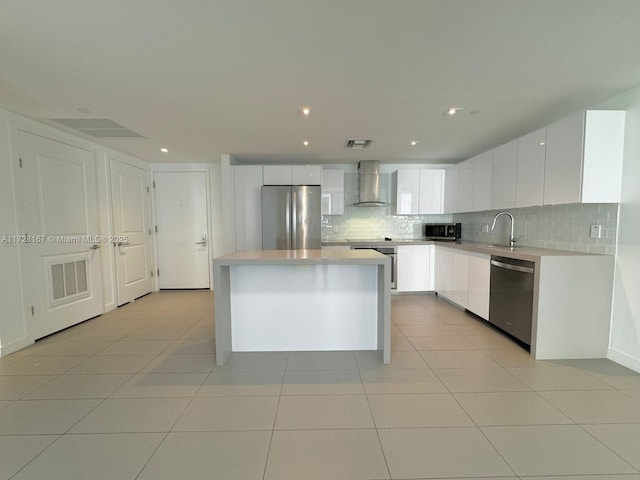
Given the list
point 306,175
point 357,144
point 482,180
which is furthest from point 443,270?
point 306,175

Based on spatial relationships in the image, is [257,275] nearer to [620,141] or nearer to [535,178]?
[535,178]

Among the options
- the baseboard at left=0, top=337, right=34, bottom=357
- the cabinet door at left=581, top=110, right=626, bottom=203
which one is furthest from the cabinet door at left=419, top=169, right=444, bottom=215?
the baseboard at left=0, top=337, right=34, bottom=357

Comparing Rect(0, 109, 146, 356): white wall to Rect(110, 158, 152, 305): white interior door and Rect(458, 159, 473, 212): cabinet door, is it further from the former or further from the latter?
Rect(458, 159, 473, 212): cabinet door

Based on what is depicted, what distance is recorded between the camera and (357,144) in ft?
12.2

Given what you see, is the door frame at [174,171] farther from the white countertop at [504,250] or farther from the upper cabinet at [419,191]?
the upper cabinet at [419,191]

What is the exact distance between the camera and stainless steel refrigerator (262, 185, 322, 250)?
163 inches

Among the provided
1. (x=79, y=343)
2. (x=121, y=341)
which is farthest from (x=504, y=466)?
(x=79, y=343)

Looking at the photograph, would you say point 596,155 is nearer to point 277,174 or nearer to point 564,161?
point 564,161

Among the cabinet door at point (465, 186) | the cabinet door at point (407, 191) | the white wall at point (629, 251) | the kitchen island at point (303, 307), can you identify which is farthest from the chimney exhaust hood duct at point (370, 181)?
the white wall at point (629, 251)

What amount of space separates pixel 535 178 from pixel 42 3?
12.6ft

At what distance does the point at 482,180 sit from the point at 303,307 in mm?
2962

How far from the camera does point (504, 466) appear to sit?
134 centimetres

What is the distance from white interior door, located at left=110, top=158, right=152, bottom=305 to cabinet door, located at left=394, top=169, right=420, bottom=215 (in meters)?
4.30

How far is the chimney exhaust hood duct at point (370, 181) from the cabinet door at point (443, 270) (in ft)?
4.11
